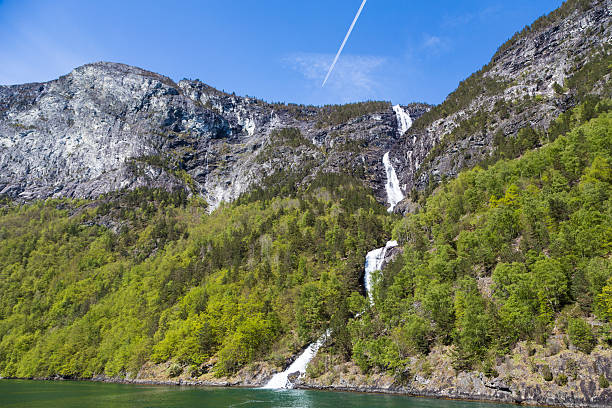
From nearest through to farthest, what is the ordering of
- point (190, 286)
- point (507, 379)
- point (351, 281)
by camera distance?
point (507, 379), point (351, 281), point (190, 286)

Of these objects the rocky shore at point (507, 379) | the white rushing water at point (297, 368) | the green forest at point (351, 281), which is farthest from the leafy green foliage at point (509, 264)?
the white rushing water at point (297, 368)

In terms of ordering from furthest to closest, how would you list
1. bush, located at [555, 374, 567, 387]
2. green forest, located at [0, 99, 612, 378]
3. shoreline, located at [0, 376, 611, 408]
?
1. green forest, located at [0, 99, 612, 378]
2. shoreline, located at [0, 376, 611, 408]
3. bush, located at [555, 374, 567, 387]

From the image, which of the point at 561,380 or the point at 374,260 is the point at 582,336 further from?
the point at 374,260

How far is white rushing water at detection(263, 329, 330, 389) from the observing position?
7838 cm

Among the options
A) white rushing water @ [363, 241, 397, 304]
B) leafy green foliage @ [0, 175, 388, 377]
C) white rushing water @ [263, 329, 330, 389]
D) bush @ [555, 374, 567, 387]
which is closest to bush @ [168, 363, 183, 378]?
leafy green foliage @ [0, 175, 388, 377]

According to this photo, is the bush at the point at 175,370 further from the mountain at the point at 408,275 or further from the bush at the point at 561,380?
the bush at the point at 561,380

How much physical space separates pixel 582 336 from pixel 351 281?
6056cm

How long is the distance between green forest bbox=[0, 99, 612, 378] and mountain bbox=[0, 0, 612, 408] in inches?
18.8

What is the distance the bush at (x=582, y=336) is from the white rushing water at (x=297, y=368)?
50.0 metres

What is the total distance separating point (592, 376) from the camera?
145 ft

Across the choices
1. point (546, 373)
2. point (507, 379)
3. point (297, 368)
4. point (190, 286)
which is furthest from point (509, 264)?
point (190, 286)

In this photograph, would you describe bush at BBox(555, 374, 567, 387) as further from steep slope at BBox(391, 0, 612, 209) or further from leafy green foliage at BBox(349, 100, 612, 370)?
steep slope at BBox(391, 0, 612, 209)

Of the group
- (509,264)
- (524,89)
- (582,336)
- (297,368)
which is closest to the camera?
(582,336)

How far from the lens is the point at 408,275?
88.4 meters
